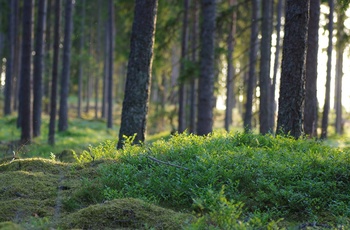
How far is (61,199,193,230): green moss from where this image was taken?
6.26 meters

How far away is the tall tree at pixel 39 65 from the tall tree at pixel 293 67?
1185cm

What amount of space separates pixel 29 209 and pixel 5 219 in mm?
435

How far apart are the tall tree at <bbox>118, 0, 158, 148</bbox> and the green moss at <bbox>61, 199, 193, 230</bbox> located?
4857mm

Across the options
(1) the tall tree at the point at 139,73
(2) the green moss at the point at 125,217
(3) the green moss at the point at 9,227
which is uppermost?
(1) the tall tree at the point at 139,73

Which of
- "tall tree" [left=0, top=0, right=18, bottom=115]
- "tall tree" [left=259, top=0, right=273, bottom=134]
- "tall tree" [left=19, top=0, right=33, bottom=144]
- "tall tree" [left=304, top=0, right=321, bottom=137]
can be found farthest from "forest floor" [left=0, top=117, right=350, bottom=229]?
"tall tree" [left=0, top=0, right=18, bottom=115]

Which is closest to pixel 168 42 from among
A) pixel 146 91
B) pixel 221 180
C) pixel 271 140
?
pixel 146 91

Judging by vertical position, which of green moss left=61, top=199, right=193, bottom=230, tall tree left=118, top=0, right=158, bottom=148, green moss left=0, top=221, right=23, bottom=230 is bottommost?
green moss left=61, top=199, right=193, bottom=230

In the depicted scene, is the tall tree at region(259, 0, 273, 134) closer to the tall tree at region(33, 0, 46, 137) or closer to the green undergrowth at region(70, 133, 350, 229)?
A: the tall tree at region(33, 0, 46, 137)

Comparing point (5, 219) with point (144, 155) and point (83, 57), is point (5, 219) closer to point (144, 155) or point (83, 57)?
point (144, 155)

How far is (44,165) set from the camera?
364 inches

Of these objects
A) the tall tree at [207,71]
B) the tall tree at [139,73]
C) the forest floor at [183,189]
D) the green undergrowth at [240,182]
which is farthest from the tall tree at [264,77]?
the green undergrowth at [240,182]

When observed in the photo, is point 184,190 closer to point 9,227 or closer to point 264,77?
point 9,227

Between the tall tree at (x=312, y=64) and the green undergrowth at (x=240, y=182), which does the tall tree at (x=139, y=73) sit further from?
the tall tree at (x=312, y=64)

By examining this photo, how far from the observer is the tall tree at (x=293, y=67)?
10.5 m
